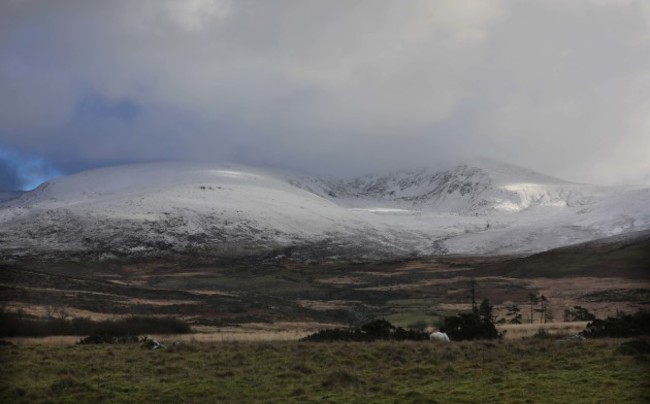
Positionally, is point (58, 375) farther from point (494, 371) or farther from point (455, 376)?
point (494, 371)

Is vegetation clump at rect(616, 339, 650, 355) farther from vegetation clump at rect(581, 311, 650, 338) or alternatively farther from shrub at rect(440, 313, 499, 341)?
shrub at rect(440, 313, 499, 341)

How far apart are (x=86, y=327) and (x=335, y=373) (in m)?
33.9

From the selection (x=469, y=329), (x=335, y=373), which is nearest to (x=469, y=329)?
(x=469, y=329)

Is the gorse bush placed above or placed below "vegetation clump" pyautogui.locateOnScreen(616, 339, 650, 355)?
below

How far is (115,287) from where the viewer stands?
108 m

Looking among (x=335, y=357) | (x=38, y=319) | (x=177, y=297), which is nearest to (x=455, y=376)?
(x=335, y=357)

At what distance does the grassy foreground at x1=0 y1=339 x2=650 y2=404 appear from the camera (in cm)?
2111

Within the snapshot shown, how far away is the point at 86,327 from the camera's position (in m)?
52.1

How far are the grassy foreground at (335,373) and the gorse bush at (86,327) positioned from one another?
11561 millimetres

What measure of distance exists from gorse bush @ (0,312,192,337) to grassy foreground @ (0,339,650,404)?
11.6 m

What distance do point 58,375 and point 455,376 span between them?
1492 centimetres

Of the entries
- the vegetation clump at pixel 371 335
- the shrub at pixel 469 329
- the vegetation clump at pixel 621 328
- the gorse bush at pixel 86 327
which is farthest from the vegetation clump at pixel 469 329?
the gorse bush at pixel 86 327

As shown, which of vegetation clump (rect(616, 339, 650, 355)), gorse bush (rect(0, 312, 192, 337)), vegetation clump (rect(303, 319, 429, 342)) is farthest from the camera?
gorse bush (rect(0, 312, 192, 337))

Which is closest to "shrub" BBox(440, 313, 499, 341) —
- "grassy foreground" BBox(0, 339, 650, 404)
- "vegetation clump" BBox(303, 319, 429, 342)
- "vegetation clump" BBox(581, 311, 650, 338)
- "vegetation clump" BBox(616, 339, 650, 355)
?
"vegetation clump" BBox(303, 319, 429, 342)
